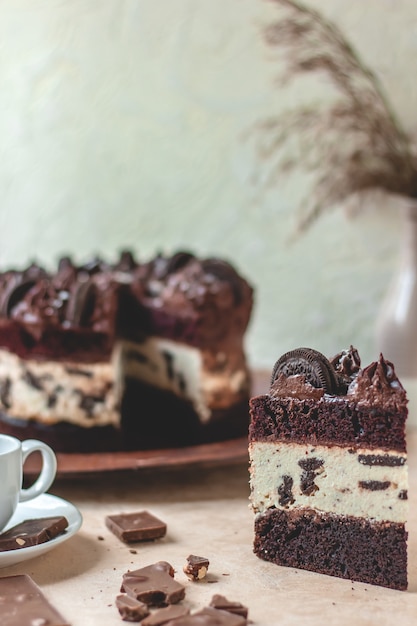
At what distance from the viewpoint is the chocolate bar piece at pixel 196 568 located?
211 centimetres

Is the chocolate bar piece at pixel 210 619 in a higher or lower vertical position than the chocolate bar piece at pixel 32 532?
lower

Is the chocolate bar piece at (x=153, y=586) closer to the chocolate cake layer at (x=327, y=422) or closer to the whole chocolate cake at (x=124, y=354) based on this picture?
the chocolate cake layer at (x=327, y=422)

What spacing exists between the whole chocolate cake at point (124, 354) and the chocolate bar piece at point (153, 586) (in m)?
1.00

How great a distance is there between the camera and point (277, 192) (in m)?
4.43

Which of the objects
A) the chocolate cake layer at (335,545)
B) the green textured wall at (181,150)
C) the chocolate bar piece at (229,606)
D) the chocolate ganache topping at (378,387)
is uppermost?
the green textured wall at (181,150)

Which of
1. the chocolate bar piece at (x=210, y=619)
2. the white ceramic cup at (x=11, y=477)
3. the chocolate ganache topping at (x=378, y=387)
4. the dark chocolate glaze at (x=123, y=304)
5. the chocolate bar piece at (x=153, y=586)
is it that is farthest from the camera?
the dark chocolate glaze at (x=123, y=304)

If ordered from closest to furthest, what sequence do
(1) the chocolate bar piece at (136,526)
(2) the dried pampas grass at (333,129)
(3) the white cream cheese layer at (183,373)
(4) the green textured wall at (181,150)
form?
(1) the chocolate bar piece at (136,526) → (3) the white cream cheese layer at (183,373) → (2) the dried pampas grass at (333,129) → (4) the green textured wall at (181,150)

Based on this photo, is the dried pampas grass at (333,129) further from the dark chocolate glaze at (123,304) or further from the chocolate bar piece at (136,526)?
the chocolate bar piece at (136,526)

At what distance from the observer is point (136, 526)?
239 centimetres

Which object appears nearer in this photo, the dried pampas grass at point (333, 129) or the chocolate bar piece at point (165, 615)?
the chocolate bar piece at point (165, 615)

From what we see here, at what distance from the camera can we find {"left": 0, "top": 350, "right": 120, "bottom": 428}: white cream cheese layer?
10.0ft

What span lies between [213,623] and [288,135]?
2907mm

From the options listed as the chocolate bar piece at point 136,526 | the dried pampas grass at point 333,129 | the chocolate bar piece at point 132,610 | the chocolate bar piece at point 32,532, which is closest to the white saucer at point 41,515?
the chocolate bar piece at point 32,532

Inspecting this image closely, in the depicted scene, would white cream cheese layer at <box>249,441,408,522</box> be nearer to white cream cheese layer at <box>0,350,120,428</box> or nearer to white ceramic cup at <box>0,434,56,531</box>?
white ceramic cup at <box>0,434,56,531</box>
